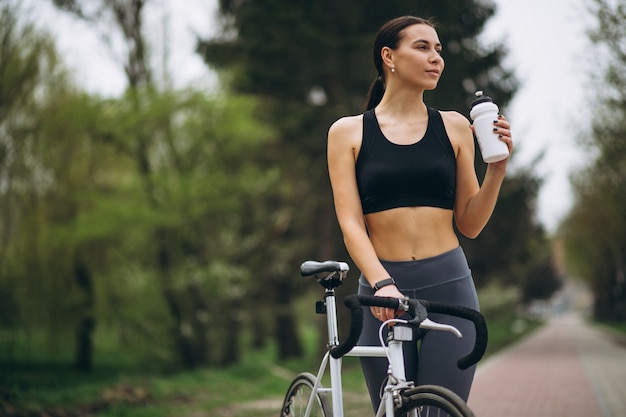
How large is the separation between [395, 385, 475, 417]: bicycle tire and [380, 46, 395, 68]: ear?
3.65 feet

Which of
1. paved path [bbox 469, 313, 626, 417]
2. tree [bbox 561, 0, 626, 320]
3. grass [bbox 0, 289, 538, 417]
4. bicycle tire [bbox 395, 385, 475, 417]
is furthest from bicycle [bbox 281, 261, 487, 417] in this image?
tree [bbox 561, 0, 626, 320]

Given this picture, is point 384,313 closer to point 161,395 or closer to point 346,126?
point 346,126

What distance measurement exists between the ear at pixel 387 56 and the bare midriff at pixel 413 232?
0.52 metres

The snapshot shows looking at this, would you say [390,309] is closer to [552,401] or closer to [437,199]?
[437,199]

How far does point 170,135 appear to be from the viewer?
17.7m

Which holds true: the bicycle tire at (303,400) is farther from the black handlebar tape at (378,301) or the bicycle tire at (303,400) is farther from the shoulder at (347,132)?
the shoulder at (347,132)

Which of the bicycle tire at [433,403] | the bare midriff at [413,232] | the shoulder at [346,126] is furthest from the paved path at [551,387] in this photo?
the bicycle tire at [433,403]

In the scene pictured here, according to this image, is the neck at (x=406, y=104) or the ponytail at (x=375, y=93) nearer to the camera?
Answer: the neck at (x=406, y=104)

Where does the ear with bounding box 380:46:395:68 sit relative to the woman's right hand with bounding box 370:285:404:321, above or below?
above

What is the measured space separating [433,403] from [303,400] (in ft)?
3.86

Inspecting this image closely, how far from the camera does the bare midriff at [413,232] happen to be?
2666mm

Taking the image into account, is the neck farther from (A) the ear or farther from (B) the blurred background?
(B) the blurred background

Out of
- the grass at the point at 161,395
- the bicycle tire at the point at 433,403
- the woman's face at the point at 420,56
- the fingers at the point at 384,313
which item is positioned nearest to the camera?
the bicycle tire at the point at 433,403

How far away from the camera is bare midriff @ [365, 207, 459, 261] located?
2666 mm
